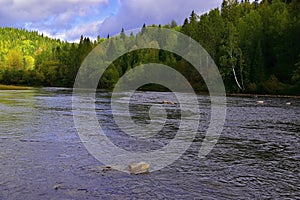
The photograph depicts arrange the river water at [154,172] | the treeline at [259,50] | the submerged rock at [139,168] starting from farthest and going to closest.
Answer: the treeline at [259,50]
the submerged rock at [139,168]
the river water at [154,172]

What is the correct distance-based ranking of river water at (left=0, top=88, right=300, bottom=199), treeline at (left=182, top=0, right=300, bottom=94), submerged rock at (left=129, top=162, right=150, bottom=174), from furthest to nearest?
1. treeline at (left=182, top=0, right=300, bottom=94)
2. submerged rock at (left=129, top=162, right=150, bottom=174)
3. river water at (left=0, top=88, right=300, bottom=199)

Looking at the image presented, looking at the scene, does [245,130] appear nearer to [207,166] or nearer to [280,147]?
[280,147]

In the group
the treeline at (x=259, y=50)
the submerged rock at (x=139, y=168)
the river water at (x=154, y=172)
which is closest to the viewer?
the river water at (x=154, y=172)

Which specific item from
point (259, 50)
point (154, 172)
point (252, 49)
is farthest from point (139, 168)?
point (252, 49)

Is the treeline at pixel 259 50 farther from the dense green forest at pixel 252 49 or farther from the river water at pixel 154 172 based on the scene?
the river water at pixel 154 172

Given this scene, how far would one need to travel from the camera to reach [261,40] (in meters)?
79.9

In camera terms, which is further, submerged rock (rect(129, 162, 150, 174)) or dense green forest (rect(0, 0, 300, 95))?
dense green forest (rect(0, 0, 300, 95))

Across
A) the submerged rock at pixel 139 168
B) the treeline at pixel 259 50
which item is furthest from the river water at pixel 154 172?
the treeline at pixel 259 50

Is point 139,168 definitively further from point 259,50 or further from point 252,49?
point 252,49

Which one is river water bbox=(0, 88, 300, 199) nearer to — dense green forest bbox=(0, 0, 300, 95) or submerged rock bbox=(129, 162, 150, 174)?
submerged rock bbox=(129, 162, 150, 174)

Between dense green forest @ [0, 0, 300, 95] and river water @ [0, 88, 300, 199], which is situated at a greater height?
dense green forest @ [0, 0, 300, 95]

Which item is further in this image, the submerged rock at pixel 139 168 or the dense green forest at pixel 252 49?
the dense green forest at pixel 252 49

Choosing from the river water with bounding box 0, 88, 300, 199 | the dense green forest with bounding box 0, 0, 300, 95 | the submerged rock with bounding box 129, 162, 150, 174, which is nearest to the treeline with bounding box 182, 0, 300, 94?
the dense green forest with bounding box 0, 0, 300, 95

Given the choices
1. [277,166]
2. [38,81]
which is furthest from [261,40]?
[38,81]
